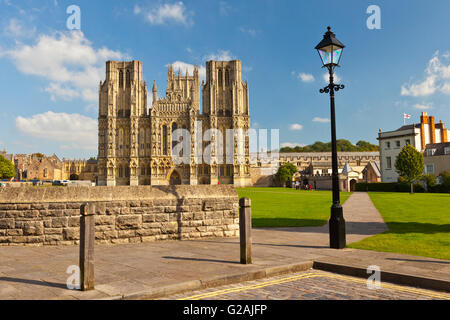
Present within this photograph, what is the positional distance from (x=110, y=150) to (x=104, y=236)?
224ft

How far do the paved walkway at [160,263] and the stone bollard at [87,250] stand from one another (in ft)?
0.56

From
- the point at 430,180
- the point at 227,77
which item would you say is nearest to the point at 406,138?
the point at 430,180

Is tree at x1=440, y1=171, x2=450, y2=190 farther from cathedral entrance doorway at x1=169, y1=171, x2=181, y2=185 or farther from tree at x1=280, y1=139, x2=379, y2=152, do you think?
tree at x1=280, y1=139, x2=379, y2=152

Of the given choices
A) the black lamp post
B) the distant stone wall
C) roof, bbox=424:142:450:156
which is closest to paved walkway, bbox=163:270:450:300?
the black lamp post

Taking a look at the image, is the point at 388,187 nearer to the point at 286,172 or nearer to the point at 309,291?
the point at 286,172

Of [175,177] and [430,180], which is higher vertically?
[175,177]

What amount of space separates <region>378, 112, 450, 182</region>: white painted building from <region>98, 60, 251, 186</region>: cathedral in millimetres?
27485

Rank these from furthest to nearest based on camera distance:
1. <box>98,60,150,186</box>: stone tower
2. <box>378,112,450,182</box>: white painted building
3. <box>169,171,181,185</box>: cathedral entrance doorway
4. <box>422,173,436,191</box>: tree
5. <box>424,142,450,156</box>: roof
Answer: <box>169,171,181,185</box>: cathedral entrance doorway → <box>98,60,150,186</box>: stone tower → <box>378,112,450,182</box>: white painted building → <box>424,142,450,156</box>: roof → <box>422,173,436,191</box>: tree

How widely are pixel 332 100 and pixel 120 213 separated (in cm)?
642

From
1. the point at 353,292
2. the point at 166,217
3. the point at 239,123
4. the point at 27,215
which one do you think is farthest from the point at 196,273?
the point at 239,123

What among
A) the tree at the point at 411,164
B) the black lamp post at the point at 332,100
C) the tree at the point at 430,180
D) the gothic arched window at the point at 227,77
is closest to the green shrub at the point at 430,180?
the tree at the point at 430,180

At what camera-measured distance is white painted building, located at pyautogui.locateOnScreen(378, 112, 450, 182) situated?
5666 cm

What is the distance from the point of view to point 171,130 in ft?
247
